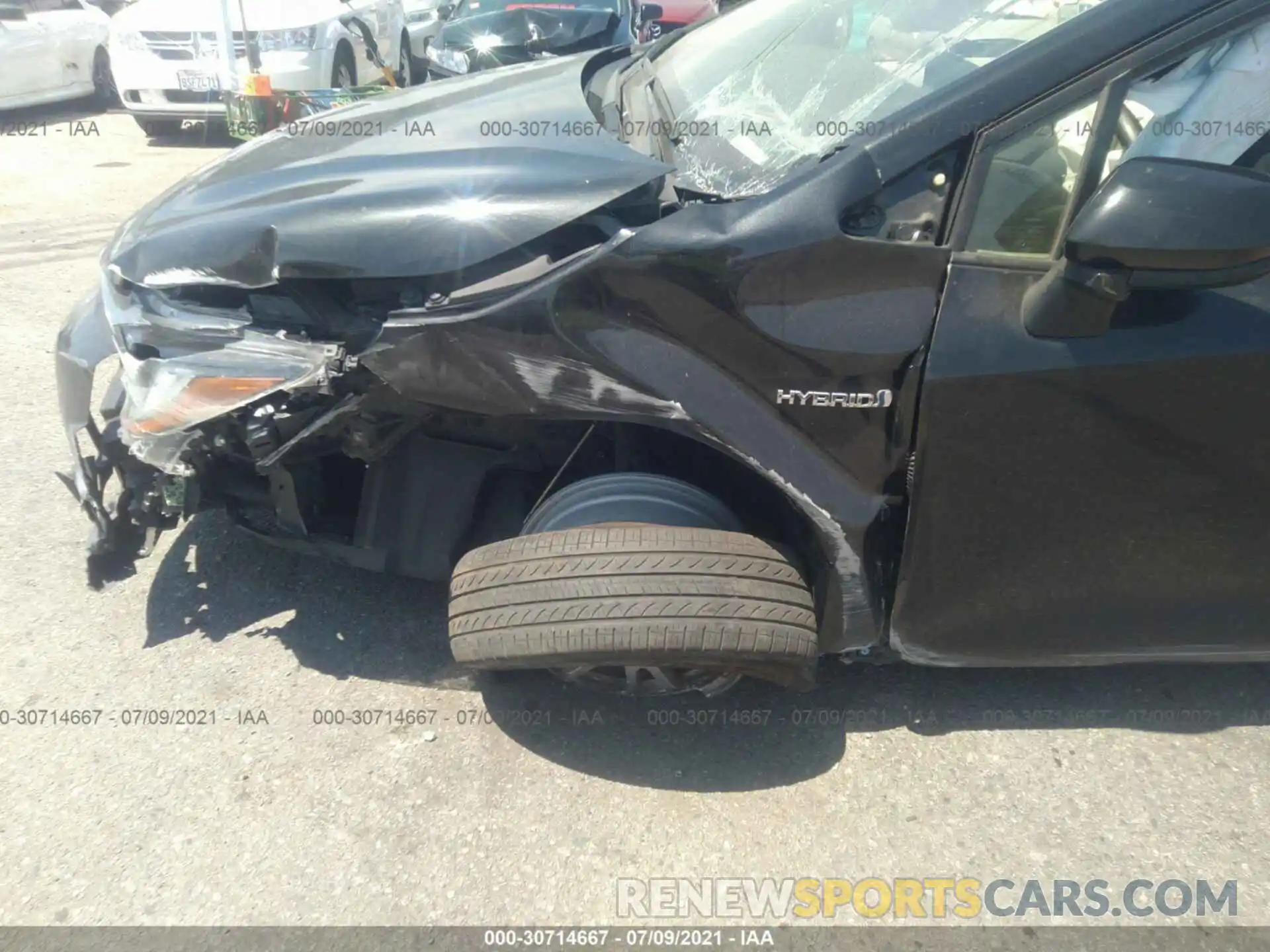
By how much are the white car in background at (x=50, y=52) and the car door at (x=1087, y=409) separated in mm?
10471

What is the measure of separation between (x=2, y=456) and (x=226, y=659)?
155cm

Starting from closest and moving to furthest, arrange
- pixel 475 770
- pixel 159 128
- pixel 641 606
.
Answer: pixel 641 606 < pixel 475 770 < pixel 159 128

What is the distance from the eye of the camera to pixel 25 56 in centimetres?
934

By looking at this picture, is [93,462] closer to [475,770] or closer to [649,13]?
[475,770]

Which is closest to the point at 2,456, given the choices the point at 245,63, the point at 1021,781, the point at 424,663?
the point at 424,663

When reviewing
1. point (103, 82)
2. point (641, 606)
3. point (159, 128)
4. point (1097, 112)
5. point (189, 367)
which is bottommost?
point (159, 128)

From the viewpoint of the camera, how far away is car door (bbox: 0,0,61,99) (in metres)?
9.21

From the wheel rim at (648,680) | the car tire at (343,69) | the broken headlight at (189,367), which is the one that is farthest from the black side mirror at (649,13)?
the wheel rim at (648,680)

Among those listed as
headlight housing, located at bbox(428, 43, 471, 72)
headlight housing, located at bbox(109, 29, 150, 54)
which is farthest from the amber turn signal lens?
headlight housing, located at bbox(109, 29, 150, 54)

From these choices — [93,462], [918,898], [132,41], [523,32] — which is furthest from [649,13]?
[918,898]

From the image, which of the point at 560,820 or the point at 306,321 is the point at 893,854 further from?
the point at 306,321

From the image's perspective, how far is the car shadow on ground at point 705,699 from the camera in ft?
7.70

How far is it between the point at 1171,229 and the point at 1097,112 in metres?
0.33

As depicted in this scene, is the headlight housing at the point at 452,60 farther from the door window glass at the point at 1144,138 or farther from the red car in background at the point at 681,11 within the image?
the door window glass at the point at 1144,138
